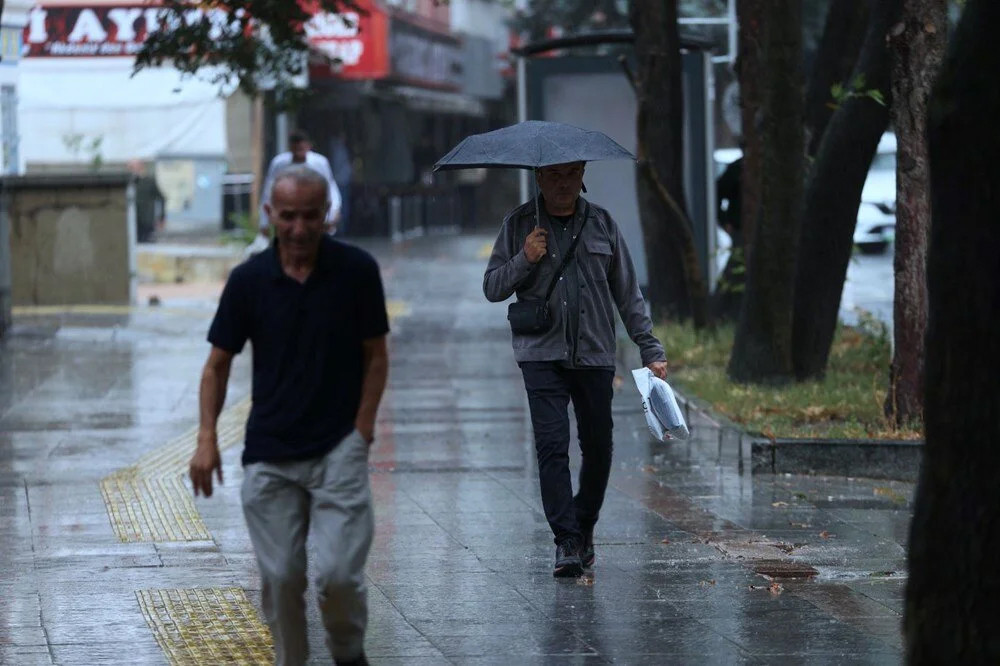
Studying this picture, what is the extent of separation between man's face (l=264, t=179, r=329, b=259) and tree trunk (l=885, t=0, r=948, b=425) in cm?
545

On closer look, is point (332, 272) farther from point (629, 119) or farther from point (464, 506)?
point (629, 119)

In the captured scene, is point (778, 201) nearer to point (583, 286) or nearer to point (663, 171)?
point (663, 171)

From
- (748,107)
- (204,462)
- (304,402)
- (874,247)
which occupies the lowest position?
(874,247)

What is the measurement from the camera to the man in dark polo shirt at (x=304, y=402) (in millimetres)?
5113

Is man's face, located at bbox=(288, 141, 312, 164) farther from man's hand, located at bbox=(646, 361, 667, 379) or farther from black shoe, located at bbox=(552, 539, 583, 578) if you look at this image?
black shoe, located at bbox=(552, 539, 583, 578)

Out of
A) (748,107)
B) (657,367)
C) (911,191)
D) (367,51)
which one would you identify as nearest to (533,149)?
(657,367)

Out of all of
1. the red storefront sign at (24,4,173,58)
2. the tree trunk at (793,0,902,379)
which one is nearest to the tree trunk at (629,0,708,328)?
the tree trunk at (793,0,902,379)

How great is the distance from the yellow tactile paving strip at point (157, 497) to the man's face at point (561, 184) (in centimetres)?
220

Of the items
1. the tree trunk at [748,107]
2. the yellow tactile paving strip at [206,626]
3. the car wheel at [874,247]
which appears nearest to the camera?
the yellow tactile paving strip at [206,626]

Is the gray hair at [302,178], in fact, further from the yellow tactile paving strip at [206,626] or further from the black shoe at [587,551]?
the black shoe at [587,551]

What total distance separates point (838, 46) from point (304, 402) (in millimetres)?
9807

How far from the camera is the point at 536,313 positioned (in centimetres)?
722

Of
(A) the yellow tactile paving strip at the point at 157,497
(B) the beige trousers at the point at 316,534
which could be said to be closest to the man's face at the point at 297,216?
(B) the beige trousers at the point at 316,534

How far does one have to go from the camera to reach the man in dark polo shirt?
5.11 m
